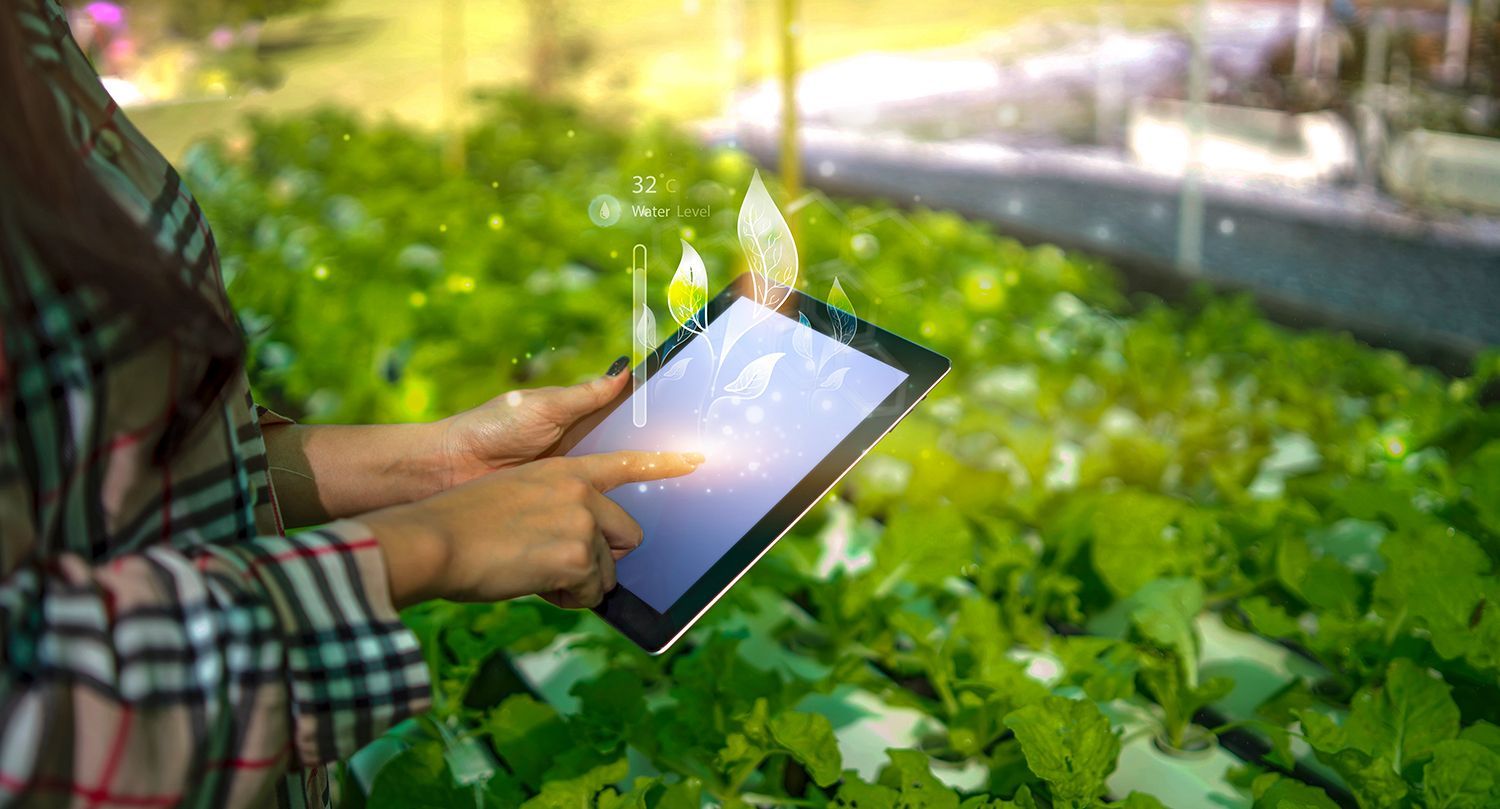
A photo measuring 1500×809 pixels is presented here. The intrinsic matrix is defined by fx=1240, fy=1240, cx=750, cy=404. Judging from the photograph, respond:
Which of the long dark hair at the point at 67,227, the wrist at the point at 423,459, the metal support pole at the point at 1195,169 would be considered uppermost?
the long dark hair at the point at 67,227

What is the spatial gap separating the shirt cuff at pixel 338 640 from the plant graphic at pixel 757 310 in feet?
1.08

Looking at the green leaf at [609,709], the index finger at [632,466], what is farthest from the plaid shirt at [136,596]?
the green leaf at [609,709]

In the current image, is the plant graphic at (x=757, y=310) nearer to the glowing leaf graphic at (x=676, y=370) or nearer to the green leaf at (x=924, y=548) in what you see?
the glowing leaf graphic at (x=676, y=370)

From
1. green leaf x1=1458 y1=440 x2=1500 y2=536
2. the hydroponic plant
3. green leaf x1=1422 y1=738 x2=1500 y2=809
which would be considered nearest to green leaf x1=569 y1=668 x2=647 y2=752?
the hydroponic plant

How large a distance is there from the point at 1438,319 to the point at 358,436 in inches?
90.8

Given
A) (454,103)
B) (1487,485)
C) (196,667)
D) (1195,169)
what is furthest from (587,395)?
(454,103)

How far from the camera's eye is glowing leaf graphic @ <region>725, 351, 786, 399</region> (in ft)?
2.79

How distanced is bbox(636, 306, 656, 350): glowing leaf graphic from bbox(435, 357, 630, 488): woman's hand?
0.33ft

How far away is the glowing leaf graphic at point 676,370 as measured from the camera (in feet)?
2.88

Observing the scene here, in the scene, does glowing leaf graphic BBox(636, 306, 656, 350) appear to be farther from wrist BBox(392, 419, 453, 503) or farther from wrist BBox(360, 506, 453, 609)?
wrist BBox(360, 506, 453, 609)

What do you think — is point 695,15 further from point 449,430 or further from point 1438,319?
point 449,430

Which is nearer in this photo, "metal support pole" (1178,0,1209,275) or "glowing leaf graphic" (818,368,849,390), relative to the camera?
"glowing leaf graphic" (818,368,849,390)

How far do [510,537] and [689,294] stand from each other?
342mm

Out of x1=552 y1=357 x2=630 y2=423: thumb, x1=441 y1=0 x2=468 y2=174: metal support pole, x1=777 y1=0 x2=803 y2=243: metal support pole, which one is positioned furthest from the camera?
x1=441 y1=0 x2=468 y2=174: metal support pole
